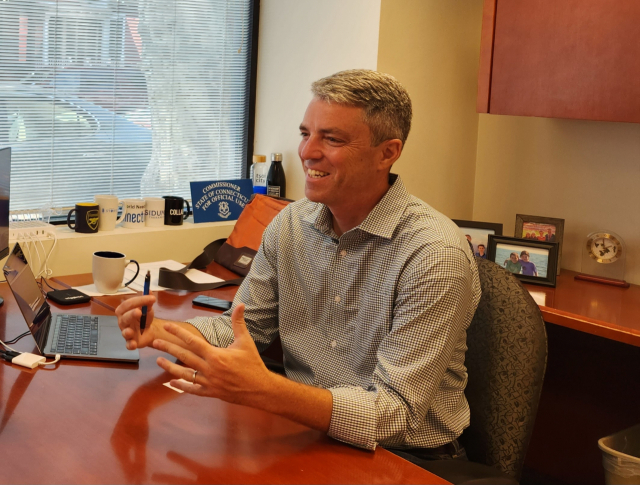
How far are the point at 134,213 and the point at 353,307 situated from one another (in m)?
1.26

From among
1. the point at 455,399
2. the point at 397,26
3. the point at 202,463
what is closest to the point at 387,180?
the point at 455,399

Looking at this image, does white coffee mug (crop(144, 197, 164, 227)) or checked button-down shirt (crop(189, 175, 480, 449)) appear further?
white coffee mug (crop(144, 197, 164, 227))

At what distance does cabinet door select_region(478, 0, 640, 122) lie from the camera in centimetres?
200

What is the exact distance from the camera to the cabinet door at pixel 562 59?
2.00 m

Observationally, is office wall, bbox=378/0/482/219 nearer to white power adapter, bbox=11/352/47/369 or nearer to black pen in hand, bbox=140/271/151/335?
black pen in hand, bbox=140/271/151/335

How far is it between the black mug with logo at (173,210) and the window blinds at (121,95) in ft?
0.69

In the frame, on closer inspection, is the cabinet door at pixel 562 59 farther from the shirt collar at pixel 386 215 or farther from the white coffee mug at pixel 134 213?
the white coffee mug at pixel 134 213

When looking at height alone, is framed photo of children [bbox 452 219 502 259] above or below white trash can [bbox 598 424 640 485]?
above

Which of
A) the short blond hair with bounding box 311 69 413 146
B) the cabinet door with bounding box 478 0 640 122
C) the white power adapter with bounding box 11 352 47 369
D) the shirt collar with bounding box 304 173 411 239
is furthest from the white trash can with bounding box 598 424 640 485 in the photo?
the white power adapter with bounding box 11 352 47 369

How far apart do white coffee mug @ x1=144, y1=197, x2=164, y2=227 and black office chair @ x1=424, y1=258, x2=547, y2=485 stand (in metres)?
1.45

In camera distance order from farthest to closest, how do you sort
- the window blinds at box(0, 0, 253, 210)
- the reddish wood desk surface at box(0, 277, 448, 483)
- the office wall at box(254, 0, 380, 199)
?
the office wall at box(254, 0, 380, 199) < the window blinds at box(0, 0, 253, 210) < the reddish wood desk surface at box(0, 277, 448, 483)

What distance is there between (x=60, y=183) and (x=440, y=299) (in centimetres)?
171

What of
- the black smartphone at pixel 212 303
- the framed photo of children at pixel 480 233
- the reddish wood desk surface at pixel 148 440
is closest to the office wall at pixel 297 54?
the framed photo of children at pixel 480 233

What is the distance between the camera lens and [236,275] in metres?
2.38
